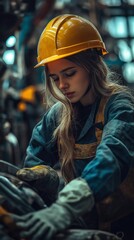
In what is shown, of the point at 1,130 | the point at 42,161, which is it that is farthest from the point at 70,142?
the point at 1,130

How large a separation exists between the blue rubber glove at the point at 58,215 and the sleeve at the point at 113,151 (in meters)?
0.11

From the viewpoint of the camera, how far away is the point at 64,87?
3.41m

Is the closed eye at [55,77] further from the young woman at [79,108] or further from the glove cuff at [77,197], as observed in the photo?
the glove cuff at [77,197]

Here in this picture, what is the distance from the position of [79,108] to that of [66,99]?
0.14m

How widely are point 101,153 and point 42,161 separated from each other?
800 mm

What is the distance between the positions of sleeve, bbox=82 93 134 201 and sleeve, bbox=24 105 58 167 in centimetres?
53

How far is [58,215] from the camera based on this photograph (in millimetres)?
2570

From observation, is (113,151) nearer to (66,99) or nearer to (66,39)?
(66,99)

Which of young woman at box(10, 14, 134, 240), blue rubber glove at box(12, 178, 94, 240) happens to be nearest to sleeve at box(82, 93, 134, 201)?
young woman at box(10, 14, 134, 240)

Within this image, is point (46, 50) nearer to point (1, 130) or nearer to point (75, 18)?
point (75, 18)

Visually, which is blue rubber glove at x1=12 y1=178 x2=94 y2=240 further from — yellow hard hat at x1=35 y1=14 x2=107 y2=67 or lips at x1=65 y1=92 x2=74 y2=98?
yellow hard hat at x1=35 y1=14 x2=107 y2=67

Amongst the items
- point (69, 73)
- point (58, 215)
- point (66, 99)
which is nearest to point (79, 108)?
point (66, 99)

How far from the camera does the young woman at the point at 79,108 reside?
3.15 m

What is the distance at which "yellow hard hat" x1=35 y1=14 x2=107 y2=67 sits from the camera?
3.51 meters
